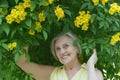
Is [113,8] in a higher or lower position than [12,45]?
higher

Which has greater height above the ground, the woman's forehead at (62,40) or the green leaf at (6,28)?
the green leaf at (6,28)

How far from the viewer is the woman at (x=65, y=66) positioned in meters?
2.66

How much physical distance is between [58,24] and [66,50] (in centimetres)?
32

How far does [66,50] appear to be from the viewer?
270 centimetres

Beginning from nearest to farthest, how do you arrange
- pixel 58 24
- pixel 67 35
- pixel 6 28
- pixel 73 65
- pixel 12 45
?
pixel 6 28 < pixel 12 45 < pixel 58 24 < pixel 67 35 < pixel 73 65

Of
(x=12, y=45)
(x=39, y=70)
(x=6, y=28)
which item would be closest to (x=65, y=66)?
(x=39, y=70)

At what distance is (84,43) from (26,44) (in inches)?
15.0

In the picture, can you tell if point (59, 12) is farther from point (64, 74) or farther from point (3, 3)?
point (64, 74)

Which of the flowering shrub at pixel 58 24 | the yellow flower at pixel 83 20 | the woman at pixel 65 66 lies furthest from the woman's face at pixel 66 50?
the yellow flower at pixel 83 20

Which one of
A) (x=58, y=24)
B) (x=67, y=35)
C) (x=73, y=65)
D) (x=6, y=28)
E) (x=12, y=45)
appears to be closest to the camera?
(x=6, y=28)

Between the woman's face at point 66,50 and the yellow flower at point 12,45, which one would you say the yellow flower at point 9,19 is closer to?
the yellow flower at point 12,45

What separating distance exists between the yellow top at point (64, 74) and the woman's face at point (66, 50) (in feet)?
0.41

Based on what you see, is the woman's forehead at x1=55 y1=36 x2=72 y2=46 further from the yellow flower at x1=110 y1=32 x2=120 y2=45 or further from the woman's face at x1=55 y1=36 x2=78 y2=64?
the yellow flower at x1=110 y1=32 x2=120 y2=45

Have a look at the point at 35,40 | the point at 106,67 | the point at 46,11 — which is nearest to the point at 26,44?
the point at 35,40
